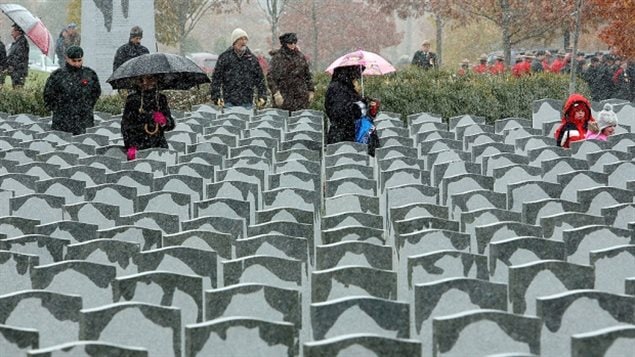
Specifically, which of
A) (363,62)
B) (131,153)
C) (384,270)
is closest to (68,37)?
(363,62)

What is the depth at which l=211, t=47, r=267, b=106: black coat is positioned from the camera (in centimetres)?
2102

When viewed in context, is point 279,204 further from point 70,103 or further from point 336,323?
point 70,103

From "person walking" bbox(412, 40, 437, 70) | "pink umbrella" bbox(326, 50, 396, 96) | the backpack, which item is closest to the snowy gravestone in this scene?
"person walking" bbox(412, 40, 437, 70)

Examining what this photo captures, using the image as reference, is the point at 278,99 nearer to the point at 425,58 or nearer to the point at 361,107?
the point at 361,107

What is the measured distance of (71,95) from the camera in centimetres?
1861

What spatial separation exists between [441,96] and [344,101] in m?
8.30

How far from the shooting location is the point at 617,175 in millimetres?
12609

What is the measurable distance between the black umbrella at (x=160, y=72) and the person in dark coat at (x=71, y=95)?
2.28 m

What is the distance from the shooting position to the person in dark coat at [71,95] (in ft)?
60.7

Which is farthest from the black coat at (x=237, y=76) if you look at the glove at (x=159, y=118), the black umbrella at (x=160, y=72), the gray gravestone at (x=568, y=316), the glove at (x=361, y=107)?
the gray gravestone at (x=568, y=316)

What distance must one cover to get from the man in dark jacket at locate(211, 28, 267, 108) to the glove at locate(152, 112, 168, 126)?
205 inches

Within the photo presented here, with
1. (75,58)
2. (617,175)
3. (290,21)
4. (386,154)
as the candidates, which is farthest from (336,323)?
(290,21)

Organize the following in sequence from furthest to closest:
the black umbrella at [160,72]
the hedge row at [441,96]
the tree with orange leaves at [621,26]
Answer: the tree with orange leaves at [621,26] < the hedge row at [441,96] < the black umbrella at [160,72]

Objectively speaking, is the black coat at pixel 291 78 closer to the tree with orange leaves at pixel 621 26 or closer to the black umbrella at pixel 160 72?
the black umbrella at pixel 160 72
